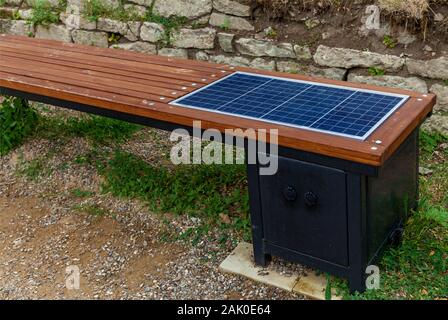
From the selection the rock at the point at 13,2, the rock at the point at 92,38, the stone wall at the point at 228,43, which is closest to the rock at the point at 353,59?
the stone wall at the point at 228,43

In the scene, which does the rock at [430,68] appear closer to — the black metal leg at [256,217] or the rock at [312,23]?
the rock at [312,23]

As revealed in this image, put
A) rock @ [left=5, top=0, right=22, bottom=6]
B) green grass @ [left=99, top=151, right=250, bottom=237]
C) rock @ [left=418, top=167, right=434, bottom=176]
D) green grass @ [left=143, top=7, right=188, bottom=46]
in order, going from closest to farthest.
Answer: green grass @ [left=99, top=151, right=250, bottom=237] → rock @ [left=418, top=167, right=434, bottom=176] → green grass @ [left=143, top=7, right=188, bottom=46] → rock @ [left=5, top=0, right=22, bottom=6]

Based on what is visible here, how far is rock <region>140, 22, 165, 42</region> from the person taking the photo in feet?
16.5

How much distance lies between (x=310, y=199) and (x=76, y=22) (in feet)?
11.7

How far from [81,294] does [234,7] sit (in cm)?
261

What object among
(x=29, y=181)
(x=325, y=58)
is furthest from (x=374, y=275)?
(x=29, y=181)

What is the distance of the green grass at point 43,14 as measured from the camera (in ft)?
18.3

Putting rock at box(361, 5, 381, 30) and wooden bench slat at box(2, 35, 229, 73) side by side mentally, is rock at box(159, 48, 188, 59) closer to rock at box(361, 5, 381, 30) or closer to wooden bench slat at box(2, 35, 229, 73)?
wooden bench slat at box(2, 35, 229, 73)

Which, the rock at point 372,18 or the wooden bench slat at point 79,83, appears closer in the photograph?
the wooden bench slat at point 79,83

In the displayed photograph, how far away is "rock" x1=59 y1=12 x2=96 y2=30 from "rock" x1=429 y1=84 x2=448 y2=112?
2.98m

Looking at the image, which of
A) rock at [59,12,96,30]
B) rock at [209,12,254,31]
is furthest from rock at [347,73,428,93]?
rock at [59,12,96,30]

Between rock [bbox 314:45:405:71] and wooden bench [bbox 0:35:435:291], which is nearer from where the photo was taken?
wooden bench [bbox 0:35:435:291]

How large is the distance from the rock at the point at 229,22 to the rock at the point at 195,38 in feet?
0.24
